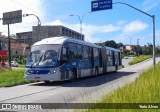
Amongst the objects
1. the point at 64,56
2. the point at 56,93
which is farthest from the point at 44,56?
the point at 56,93

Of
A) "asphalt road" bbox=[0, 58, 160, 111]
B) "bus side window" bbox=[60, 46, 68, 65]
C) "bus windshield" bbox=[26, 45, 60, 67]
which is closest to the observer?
"asphalt road" bbox=[0, 58, 160, 111]

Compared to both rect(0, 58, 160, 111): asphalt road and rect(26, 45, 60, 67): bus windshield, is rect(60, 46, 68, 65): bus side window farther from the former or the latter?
rect(0, 58, 160, 111): asphalt road

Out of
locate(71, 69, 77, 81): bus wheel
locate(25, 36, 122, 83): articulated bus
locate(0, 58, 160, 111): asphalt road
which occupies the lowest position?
locate(0, 58, 160, 111): asphalt road

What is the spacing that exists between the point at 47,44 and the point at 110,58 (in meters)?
16.0

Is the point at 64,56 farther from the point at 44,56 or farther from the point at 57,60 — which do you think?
the point at 44,56

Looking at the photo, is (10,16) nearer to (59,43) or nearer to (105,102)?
(59,43)

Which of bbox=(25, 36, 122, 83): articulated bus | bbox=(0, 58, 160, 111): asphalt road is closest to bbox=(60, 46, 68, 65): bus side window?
bbox=(25, 36, 122, 83): articulated bus

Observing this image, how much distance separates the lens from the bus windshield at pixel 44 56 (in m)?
22.2

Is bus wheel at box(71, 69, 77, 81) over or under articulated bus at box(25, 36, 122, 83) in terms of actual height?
under

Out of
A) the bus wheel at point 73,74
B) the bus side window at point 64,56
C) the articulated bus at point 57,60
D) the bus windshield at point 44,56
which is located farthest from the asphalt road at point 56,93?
the bus wheel at point 73,74

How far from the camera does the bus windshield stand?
2217 centimetres

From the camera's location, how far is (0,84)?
22.5 m

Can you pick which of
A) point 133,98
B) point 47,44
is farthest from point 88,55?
point 133,98

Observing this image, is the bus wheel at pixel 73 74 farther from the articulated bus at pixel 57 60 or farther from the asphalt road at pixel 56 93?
the asphalt road at pixel 56 93
